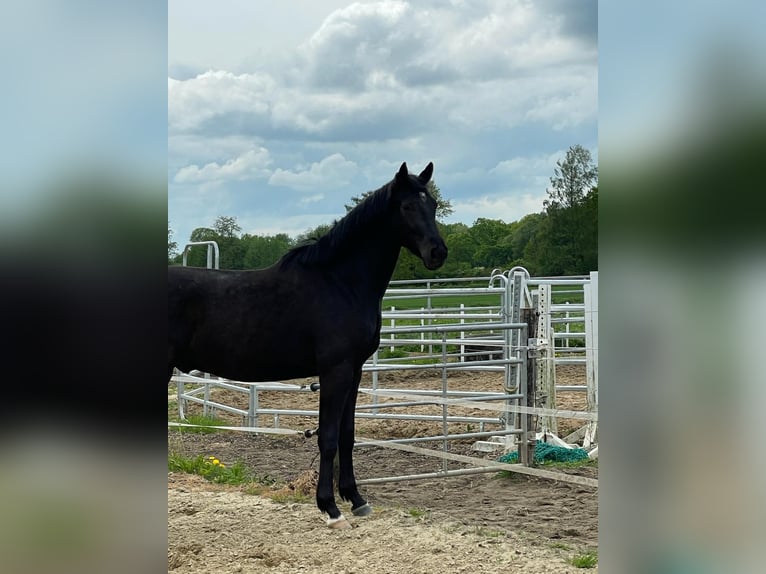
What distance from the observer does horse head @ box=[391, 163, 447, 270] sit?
11.8 ft

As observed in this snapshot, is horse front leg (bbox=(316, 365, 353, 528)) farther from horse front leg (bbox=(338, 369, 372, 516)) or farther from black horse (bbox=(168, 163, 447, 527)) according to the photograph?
horse front leg (bbox=(338, 369, 372, 516))

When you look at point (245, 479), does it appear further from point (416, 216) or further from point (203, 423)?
point (416, 216)

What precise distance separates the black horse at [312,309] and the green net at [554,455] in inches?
76.4

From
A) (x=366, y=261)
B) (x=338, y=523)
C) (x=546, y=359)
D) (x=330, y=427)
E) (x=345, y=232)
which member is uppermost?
(x=345, y=232)

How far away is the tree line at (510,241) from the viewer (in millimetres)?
914

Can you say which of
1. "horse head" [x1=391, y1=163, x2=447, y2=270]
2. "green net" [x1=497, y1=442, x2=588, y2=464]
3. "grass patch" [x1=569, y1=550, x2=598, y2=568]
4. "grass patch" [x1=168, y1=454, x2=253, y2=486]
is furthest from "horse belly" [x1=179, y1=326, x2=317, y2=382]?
"green net" [x1=497, y1=442, x2=588, y2=464]

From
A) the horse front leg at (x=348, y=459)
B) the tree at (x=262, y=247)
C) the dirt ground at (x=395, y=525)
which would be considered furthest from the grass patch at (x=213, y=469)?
the tree at (x=262, y=247)

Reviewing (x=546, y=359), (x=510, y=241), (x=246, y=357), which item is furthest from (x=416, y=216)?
(x=510, y=241)

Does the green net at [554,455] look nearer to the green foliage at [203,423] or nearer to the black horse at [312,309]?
the black horse at [312,309]

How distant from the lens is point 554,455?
17.4ft

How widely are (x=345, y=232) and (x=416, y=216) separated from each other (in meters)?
0.39
